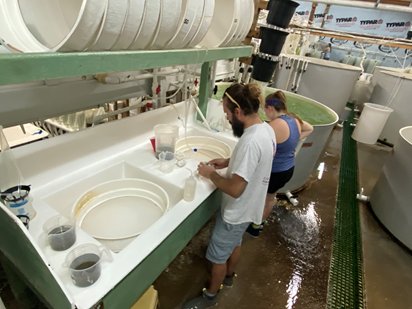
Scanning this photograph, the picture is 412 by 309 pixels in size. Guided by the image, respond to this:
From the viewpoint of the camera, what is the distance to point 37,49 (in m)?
0.71

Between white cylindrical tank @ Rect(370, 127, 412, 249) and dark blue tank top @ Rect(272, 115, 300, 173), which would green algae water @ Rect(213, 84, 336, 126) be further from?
dark blue tank top @ Rect(272, 115, 300, 173)

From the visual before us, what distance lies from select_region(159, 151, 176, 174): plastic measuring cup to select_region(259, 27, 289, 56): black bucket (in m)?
1.47

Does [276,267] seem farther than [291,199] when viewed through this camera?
No

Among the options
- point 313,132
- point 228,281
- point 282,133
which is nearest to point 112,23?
point 282,133

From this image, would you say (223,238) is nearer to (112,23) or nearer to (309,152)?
(112,23)

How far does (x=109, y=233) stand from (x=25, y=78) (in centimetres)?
86

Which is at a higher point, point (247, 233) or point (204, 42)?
point (204, 42)

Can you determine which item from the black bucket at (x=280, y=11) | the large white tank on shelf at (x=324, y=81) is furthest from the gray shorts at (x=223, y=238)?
the large white tank on shelf at (x=324, y=81)

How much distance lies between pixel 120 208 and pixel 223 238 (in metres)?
0.68

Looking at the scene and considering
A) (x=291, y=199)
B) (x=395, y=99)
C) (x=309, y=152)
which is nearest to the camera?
(x=309, y=152)

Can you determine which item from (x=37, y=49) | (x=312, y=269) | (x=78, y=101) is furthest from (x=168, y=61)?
(x=312, y=269)

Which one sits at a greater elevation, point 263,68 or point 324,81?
point 263,68

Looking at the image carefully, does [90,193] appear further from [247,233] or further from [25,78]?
[247,233]

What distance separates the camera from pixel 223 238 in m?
1.47
